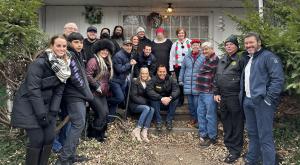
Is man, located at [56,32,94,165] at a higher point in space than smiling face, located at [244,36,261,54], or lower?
lower

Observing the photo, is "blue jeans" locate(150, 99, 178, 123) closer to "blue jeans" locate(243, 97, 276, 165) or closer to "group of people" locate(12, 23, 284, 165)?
"group of people" locate(12, 23, 284, 165)

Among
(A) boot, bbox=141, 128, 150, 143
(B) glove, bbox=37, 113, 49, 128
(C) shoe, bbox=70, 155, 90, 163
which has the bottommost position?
(C) shoe, bbox=70, 155, 90, 163

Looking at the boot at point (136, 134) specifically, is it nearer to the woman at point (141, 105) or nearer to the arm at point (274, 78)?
the woman at point (141, 105)

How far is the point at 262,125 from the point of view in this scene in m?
5.49

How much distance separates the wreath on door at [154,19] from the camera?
1127 cm

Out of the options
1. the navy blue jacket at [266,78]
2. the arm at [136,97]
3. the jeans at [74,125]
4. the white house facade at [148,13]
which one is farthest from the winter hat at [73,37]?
the white house facade at [148,13]

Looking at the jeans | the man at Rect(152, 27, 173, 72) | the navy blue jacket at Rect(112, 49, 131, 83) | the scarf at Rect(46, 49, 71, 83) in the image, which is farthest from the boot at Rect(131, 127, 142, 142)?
the scarf at Rect(46, 49, 71, 83)

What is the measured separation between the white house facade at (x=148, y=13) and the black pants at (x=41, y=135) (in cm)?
624

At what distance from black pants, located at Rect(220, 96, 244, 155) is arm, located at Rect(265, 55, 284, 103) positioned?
912mm

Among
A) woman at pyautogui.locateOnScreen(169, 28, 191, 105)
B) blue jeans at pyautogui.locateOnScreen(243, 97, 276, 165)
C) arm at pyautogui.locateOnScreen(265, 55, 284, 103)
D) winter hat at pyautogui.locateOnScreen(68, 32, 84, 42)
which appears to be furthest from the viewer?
woman at pyautogui.locateOnScreen(169, 28, 191, 105)

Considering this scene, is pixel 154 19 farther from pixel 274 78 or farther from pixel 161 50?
pixel 274 78

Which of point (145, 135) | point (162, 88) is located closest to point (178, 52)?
point (162, 88)

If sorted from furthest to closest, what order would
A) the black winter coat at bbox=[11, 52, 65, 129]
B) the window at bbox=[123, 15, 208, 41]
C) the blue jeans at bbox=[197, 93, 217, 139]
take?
the window at bbox=[123, 15, 208, 41], the blue jeans at bbox=[197, 93, 217, 139], the black winter coat at bbox=[11, 52, 65, 129]

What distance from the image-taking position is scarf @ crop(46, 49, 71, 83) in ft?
16.9
